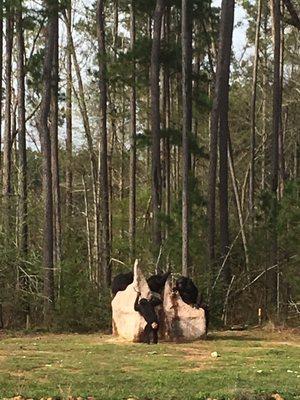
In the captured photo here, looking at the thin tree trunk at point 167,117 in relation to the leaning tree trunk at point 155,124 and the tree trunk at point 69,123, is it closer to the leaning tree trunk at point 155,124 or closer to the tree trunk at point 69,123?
the leaning tree trunk at point 155,124

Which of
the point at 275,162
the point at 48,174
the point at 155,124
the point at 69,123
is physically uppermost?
the point at 69,123

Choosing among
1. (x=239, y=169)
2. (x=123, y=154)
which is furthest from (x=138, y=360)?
(x=239, y=169)

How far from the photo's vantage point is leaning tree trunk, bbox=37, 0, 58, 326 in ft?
59.0

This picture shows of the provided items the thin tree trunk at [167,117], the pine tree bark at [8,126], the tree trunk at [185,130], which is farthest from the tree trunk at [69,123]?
the tree trunk at [185,130]

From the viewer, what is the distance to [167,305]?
14516 mm

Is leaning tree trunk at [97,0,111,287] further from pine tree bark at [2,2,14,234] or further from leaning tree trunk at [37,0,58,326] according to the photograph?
pine tree bark at [2,2,14,234]

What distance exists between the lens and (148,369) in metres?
9.98

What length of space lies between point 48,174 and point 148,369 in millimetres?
9437

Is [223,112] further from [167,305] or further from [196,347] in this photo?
[196,347]

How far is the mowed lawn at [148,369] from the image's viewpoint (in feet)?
27.3

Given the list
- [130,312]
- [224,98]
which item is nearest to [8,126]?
[224,98]

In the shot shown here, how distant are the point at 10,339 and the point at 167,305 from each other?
3.32 meters

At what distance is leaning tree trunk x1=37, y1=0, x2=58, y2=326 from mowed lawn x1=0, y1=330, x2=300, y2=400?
3187 millimetres

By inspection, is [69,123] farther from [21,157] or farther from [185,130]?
[185,130]
